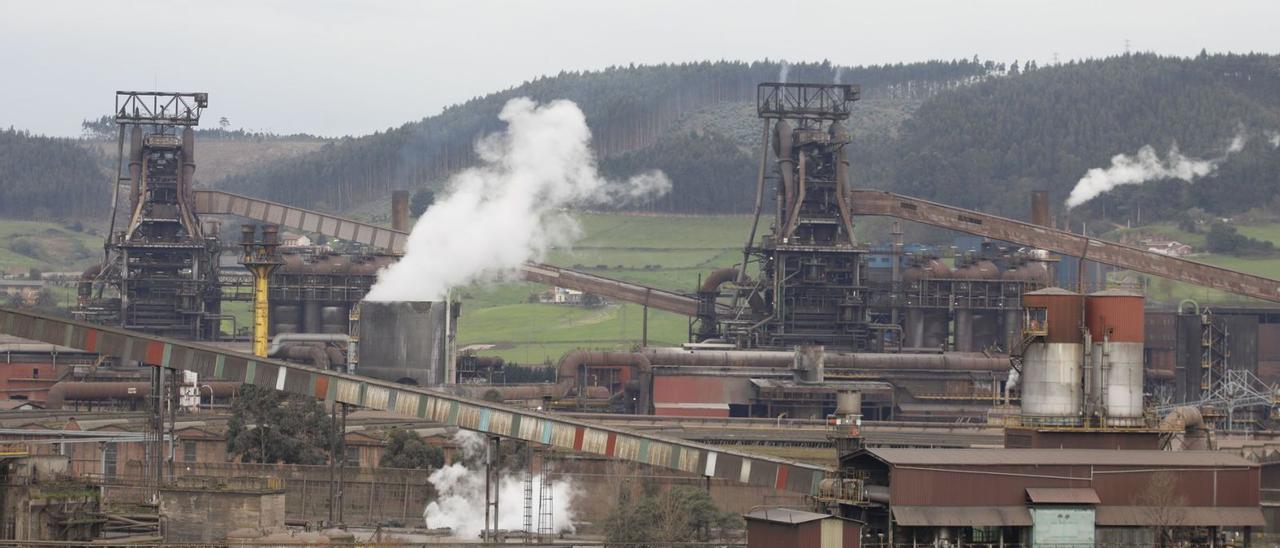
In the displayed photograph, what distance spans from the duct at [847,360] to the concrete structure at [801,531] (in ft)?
168

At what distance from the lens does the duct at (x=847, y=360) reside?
103 metres

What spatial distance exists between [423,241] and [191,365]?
42.2 m

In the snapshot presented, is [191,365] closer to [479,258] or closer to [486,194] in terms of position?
[479,258]

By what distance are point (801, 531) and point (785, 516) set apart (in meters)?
1.63

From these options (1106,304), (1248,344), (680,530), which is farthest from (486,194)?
(1106,304)

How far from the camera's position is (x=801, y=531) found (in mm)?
50219

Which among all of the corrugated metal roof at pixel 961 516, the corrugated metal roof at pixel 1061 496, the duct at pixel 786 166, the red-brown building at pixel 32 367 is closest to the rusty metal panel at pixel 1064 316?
the corrugated metal roof at pixel 1061 496

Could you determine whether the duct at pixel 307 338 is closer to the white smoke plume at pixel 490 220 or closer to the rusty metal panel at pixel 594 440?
the white smoke plume at pixel 490 220

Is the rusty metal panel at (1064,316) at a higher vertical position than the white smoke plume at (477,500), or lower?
higher

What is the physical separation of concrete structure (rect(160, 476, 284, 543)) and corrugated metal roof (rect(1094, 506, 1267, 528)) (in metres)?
26.5

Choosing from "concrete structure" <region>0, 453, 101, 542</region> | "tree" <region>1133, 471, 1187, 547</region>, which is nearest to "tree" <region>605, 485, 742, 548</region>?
"tree" <region>1133, 471, 1187, 547</region>

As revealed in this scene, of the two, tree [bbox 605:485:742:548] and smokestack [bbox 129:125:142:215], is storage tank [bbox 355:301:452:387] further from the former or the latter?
smokestack [bbox 129:125:142:215]

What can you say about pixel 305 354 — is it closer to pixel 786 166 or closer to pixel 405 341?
pixel 405 341

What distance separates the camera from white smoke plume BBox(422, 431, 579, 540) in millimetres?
72812
